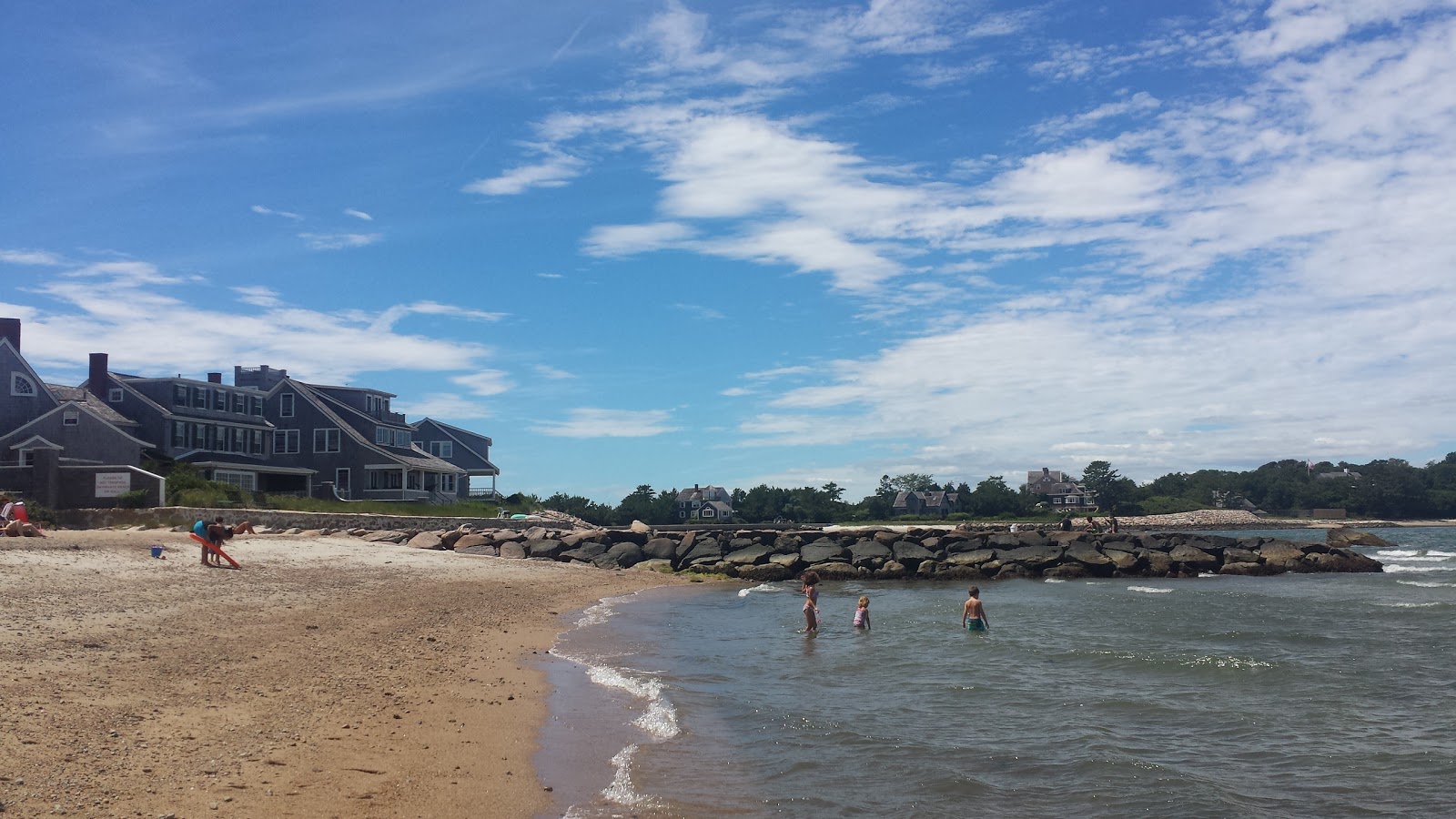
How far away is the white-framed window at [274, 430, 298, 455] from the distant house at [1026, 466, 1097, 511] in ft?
335

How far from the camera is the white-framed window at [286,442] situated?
2195 inches

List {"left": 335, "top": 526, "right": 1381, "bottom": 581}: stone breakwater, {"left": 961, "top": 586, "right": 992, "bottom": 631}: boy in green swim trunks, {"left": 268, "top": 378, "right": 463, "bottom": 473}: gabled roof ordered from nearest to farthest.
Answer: {"left": 961, "top": 586, "right": 992, "bottom": 631}: boy in green swim trunks, {"left": 335, "top": 526, "right": 1381, "bottom": 581}: stone breakwater, {"left": 268, "top": 378, "right": 463, "bottom": 473}: gabled roof

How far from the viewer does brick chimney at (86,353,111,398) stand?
50938 millimetres

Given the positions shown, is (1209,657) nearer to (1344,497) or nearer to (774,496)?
(774,496)

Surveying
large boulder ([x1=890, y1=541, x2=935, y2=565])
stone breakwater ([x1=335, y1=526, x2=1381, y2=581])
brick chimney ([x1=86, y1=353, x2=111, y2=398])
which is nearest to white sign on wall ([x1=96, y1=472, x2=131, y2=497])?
stone breakwater ([x1=335, y1=526, x2=1381, y2=581])

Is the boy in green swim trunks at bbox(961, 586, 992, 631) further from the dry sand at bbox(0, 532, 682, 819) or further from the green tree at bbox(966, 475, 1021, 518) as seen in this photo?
the green tree at bbox(966, 475, 1021, 518)

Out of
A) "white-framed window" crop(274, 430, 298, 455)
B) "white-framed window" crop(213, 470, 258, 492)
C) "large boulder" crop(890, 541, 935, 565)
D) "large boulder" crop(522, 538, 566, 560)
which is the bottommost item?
"large boulder" crop(890, 541, 935, 565)

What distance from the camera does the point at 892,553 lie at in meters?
42.1

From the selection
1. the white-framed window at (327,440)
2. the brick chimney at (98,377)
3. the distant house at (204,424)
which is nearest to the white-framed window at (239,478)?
the distant house at (204,424)

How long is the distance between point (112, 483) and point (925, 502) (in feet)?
313

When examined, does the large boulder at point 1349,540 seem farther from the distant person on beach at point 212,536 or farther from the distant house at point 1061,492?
the distant house at point 1061,492

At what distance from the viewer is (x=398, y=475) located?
184 ft

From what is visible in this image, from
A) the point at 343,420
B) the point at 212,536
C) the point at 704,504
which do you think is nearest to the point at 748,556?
the point at 212,536

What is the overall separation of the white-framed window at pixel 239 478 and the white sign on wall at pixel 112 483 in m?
13.1
